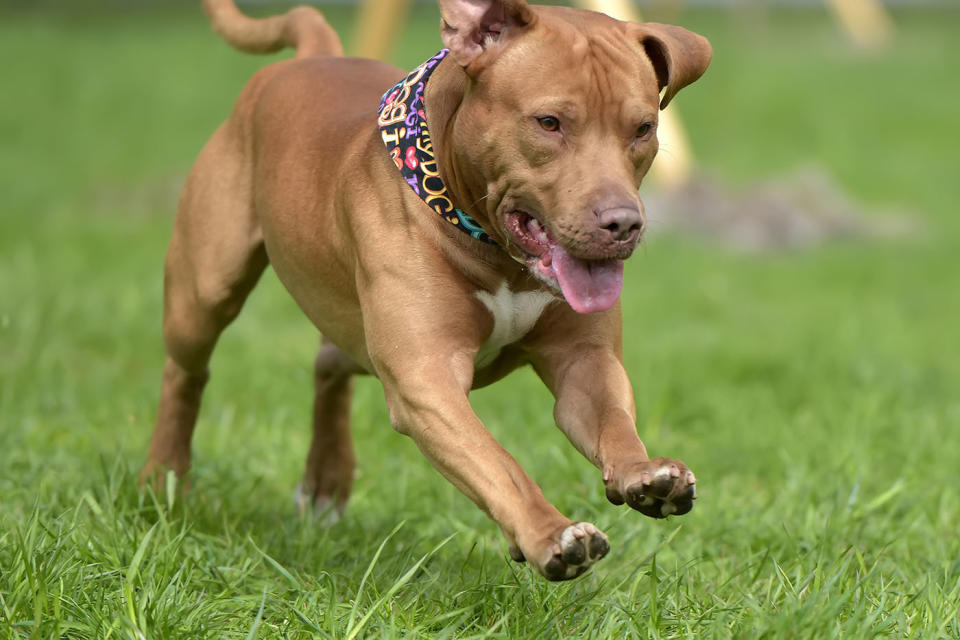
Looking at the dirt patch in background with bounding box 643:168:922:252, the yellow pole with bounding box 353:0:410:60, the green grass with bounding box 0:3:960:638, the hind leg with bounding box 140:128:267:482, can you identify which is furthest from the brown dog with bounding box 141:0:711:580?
the dirt patch in background with bounding box 643:168:922:252

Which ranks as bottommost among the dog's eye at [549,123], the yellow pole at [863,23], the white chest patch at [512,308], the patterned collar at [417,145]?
the yellow pole at [863,23]

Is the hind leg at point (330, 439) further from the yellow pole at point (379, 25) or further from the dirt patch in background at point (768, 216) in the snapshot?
the dirt patch in background at point (768, 216)

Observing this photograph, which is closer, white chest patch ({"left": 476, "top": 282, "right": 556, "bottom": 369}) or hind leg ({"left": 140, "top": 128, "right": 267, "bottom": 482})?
white chest patch ({"left": 476, "top": 282, "right": 556, "bottom": 369})

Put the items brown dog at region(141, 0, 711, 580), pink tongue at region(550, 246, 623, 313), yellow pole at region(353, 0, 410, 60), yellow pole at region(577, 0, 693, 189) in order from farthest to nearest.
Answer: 1. yellow pole at region(577, 0, 693, 189)
2. yellow pole at region(353, 0, 410, 60)
3. pink tongue at region(550, 246, 623, 313)
4. brown dog at region(141, 0, 711, 580)

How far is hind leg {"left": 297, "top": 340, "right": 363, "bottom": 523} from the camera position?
16.5ft

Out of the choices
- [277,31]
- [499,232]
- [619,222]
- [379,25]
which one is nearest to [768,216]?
[379,25]

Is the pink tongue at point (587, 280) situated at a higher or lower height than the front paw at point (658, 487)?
higher

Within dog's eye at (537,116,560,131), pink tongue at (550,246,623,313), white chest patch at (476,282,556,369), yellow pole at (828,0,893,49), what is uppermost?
dog's eye at (537,116,560,131)

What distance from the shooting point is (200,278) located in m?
4.64

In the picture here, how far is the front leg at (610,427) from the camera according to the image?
322cm

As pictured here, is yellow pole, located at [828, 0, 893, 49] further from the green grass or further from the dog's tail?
the dog's tail

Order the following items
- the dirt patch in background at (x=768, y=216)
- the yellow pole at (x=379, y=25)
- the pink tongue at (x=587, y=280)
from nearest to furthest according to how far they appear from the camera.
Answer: the pink tongue at (x=587, y=280)
the yellow pole at (x=379, y=25)
the dirt patch in background at (x=768, y=216)

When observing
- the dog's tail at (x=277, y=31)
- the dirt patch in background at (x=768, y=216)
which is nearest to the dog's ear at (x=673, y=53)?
the dog's tail at (x=277, y=31)

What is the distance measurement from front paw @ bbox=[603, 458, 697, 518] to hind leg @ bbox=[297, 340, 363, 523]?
185 cm
